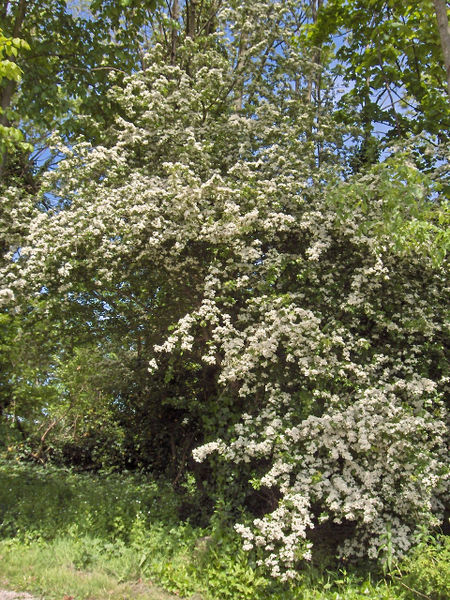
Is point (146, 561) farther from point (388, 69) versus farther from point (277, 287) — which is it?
point (388, 69)

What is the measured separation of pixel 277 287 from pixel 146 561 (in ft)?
11.4

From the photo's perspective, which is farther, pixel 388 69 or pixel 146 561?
pixel 388 69

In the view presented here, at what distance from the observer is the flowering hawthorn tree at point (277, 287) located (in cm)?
497

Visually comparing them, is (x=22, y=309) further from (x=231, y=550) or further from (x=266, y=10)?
(x=266, y=10)

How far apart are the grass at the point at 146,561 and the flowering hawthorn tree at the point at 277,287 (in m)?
0.32

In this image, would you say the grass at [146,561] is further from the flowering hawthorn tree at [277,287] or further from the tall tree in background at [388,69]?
the tall tree in background at [388,69]

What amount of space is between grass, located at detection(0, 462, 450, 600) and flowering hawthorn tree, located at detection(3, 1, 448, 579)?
32 centimetres

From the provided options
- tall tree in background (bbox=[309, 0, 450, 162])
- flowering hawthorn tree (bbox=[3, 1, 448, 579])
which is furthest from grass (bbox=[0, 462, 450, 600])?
tall tree in background (bbox=[309, 0, 450, 162])

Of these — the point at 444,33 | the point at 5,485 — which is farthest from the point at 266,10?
the point at 5,485

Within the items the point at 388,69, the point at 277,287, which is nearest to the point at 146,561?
the point at 277,287

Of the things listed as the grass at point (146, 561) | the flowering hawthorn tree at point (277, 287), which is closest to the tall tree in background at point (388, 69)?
the flowering hawthorn tree at point (277, 287)

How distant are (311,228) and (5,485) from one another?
577 cm

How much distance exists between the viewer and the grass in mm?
4543

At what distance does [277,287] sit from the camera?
6336mm
